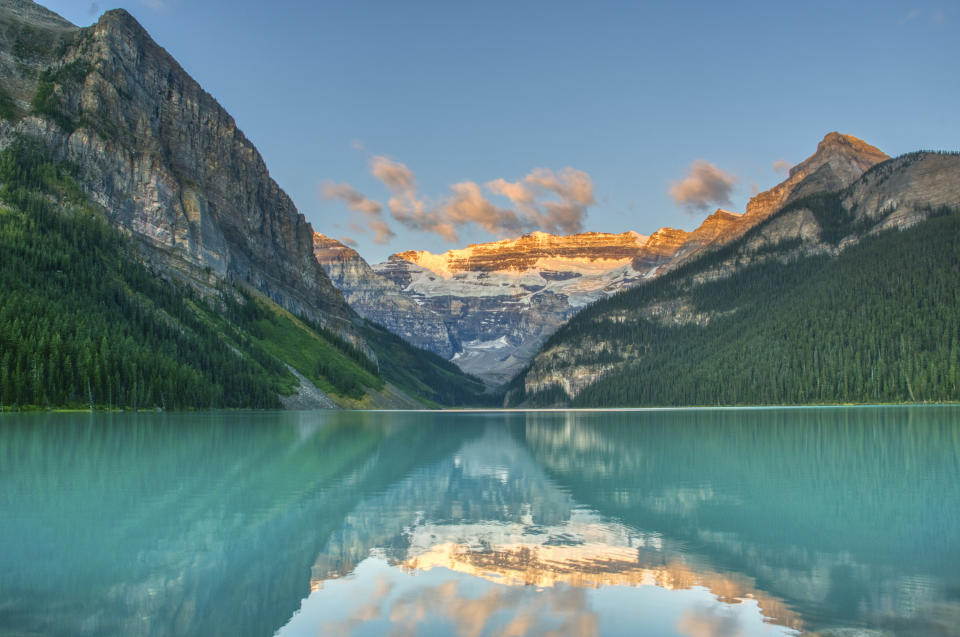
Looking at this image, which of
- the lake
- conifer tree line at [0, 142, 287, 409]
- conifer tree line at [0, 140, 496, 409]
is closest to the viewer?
the lake

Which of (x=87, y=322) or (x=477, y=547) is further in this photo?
(x=87, y=322)

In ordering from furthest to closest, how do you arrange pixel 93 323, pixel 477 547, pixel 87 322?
pixel 93 323, pixel 87 322, pixel 477 547

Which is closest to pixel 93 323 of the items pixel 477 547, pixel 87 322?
pixel 87 322

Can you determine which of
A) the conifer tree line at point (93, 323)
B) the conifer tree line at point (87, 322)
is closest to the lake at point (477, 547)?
the conifer tree line at point (87, 322)

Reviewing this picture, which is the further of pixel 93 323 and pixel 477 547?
pixel 93 323

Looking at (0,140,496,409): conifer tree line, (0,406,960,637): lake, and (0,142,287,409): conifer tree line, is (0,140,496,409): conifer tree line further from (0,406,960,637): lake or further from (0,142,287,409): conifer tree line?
(0,406,960,637): lake

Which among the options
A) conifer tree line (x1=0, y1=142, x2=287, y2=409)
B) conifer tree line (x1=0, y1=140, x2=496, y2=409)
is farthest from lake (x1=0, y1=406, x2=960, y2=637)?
conifer tree line (x1=0, y1=140, x2=496, y2=409)

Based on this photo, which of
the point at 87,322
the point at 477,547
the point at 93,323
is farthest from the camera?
the point at 93,323

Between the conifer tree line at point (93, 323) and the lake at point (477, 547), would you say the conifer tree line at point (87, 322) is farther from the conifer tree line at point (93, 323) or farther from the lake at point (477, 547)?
the lake at point (477, 547)

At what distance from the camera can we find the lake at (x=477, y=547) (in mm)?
16266

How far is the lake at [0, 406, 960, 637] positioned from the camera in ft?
53.4

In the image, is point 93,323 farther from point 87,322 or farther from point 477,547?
point 477,547

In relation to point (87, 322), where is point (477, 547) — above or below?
below

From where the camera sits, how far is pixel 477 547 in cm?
2409
